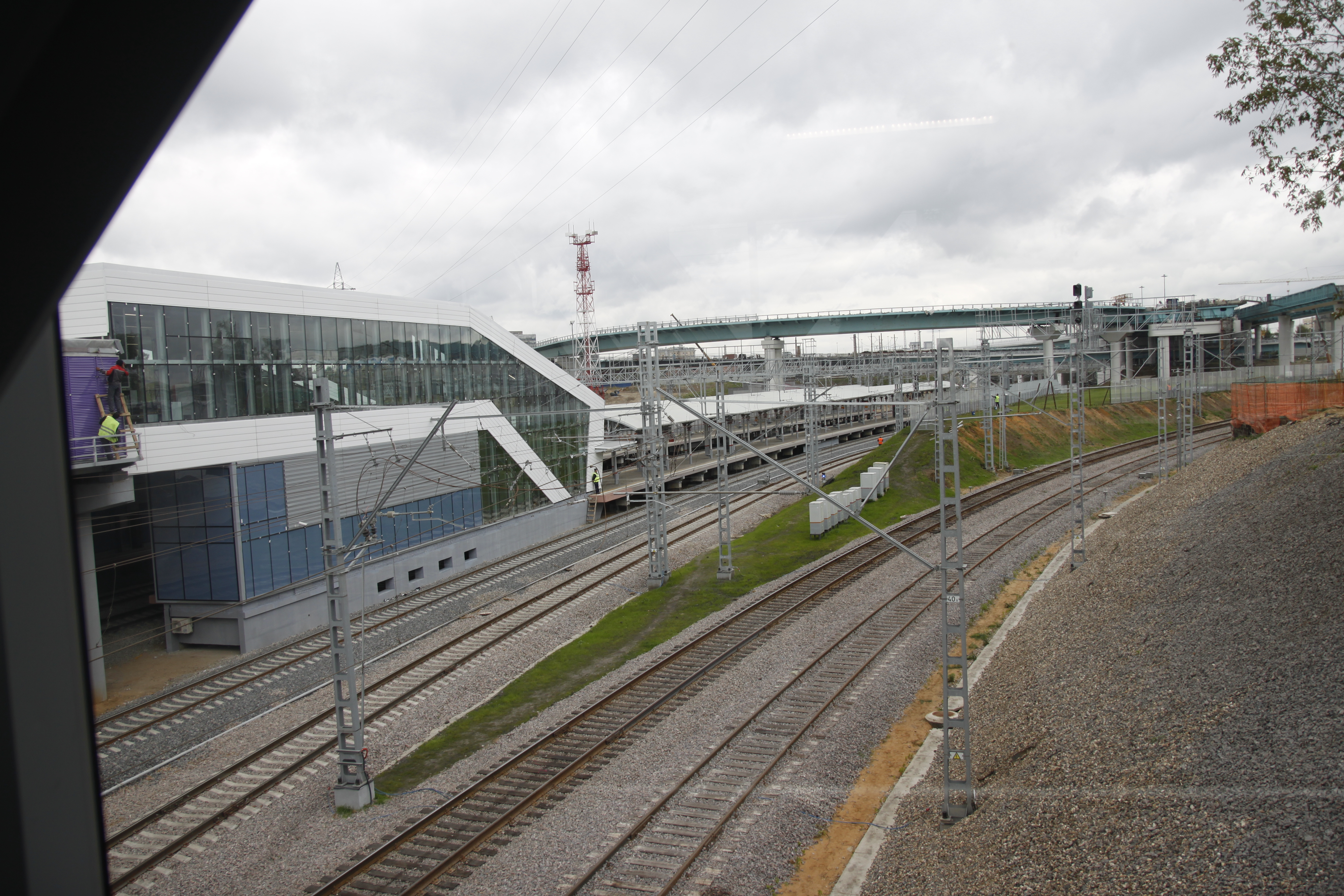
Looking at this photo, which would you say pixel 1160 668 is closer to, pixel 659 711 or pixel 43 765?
pixel 659 711

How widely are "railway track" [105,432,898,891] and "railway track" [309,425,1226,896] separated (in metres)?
2.36

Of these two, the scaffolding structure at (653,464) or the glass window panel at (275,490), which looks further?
the scaffolding structure at (653,464)

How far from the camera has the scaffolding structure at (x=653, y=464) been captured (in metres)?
17.9

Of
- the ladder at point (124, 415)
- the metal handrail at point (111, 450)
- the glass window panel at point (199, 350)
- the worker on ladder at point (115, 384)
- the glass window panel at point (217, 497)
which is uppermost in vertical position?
the glass window panel at point (199, 350)

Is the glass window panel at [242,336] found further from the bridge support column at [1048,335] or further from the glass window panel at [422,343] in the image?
the bridge support column at [1048,335]

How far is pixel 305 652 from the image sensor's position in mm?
15203

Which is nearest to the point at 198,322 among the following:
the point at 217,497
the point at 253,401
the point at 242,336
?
the point at 242,336

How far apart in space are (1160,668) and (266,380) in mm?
18014

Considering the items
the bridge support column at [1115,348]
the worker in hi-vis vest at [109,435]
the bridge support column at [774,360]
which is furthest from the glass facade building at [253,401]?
the bridge support column at [1115,348]

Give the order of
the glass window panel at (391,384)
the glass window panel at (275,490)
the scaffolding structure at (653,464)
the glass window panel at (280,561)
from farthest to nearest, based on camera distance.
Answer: the glass window panel at (391,384), the scaffolding structure at (653,464), the glass window panel at (275,490), the glass window panel at (280,561)

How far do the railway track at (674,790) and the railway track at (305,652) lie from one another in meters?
2.66

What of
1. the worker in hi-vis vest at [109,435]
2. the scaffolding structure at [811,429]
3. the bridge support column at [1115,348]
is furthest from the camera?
the bridge support column at [1115,348]

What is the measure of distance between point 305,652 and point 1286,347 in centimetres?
4015

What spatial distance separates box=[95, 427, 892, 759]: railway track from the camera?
12164 millimetres
